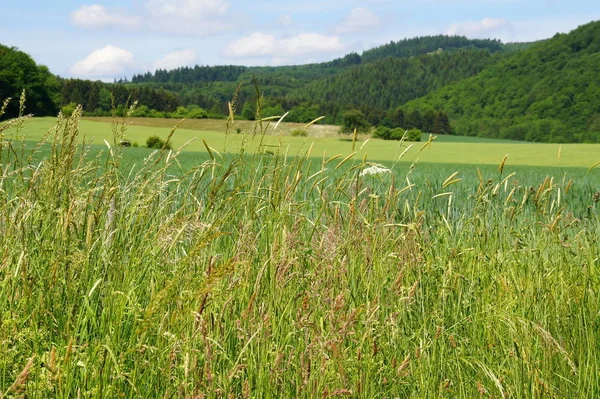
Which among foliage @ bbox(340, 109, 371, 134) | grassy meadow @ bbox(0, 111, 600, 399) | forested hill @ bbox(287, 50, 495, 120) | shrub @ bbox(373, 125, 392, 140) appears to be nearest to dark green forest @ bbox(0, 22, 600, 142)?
forested hill @ bbox(287, 50, 495, 120)

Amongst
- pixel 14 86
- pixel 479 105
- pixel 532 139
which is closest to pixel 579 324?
pixel 14 86

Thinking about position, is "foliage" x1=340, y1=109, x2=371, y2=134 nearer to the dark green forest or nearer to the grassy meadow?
the dark green forest

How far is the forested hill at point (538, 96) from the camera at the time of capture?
10656cm

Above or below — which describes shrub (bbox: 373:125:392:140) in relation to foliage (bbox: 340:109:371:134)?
below

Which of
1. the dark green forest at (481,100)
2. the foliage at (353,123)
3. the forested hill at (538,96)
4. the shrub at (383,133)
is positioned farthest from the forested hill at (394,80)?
the shrub at (383,133)

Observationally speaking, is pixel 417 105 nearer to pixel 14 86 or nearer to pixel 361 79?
pixel 361 79

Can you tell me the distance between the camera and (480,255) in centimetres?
347

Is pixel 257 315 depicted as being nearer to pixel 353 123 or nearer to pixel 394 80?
pixel 353 123

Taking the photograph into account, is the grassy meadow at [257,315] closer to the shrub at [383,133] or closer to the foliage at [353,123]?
the foliage at [353,123]

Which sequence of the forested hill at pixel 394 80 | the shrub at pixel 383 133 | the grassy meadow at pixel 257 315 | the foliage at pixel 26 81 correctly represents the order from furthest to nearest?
1. the forested hill at pixel 394 80
2. the shrub at pixel 383 133
3. the foliage at pixel 26 81
4. the grassy meadow at pixel 257 315

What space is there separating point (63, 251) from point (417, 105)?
144m

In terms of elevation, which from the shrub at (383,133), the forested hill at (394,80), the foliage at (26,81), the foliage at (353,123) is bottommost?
the shrub at (383,133)

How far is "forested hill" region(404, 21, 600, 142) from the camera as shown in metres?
107

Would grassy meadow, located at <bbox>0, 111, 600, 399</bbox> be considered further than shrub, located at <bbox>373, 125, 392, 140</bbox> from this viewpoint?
No
